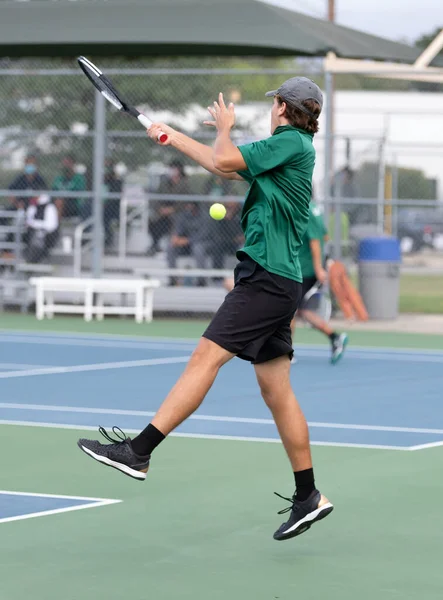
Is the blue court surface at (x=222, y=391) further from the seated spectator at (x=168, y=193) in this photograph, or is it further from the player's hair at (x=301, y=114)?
the seated spectator at (x=168, y=193)

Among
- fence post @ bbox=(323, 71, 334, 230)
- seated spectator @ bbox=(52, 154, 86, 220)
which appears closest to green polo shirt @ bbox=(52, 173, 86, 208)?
seated spectator @ bbox=(52, 154, 86, 220)

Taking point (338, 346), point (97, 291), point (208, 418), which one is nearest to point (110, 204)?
point (97, 291)

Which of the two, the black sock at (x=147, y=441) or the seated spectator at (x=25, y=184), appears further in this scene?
the seated spectator at (x=25, y=184)

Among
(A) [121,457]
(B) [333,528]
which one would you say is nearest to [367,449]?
(B) [333,528]

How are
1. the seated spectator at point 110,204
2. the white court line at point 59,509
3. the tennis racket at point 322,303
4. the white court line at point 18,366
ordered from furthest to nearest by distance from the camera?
the seated spectator at point 110,204, the tennis racket at point 322,303, the white court line at point 18,366, the white court line at point 59,509

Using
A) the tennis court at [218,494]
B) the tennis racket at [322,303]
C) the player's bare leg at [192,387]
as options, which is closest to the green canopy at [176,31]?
the tennis racket at [322,303]

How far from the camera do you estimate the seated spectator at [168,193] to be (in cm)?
1994

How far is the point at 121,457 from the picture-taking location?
6.09 meters

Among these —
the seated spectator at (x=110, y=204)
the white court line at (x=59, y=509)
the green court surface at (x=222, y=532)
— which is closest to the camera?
the green court surface at (x=222, y=532)

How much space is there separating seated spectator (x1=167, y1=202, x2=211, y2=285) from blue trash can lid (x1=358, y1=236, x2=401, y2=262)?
2258 mm

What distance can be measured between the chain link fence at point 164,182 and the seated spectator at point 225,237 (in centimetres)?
2

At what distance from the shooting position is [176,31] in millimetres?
18953

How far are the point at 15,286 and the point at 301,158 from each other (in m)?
13.9

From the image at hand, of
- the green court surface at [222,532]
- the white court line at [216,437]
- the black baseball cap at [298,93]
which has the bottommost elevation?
the green court surface at [222,532]
